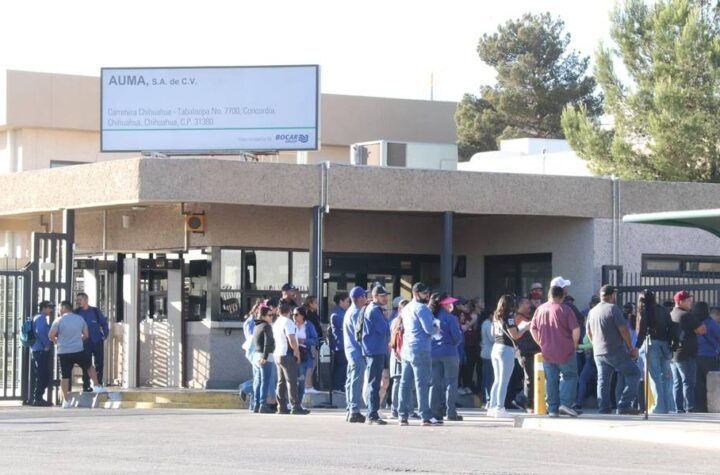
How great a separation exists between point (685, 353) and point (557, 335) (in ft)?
10.3

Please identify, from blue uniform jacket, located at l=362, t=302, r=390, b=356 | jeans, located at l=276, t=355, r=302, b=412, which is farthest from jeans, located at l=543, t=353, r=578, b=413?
jeans, located at l=276, t=355, r=302, b=412

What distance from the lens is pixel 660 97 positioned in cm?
4019

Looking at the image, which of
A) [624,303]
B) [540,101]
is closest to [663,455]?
[624,303]

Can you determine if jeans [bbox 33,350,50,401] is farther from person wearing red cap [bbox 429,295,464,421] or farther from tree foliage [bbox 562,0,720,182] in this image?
tree foliage [bbox 562,0,720,182]

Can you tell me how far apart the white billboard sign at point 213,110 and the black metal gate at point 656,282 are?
5830 mm

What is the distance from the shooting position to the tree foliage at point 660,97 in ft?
132

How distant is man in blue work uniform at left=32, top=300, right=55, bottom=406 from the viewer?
77.6ft

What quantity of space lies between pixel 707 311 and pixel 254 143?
8985 mm

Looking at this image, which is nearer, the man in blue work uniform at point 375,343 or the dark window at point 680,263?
the man in blue work uniform at point 375,343

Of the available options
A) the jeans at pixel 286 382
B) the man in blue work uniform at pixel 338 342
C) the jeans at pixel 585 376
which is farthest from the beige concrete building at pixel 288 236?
the jeans at pixel 286 382

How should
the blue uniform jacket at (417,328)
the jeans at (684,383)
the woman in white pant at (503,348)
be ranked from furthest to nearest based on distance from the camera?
the jeans at (684,383) < the woman in white pant at (503,348) < the blue uniform jacket at (417,328)

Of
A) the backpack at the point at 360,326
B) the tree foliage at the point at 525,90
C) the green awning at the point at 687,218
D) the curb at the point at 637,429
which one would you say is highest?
the tree foliage at the point at 525,90

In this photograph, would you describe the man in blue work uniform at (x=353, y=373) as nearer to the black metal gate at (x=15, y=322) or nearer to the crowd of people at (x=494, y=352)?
the crowd of people at (x=494, y=352)

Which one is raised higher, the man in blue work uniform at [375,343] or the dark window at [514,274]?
the dark window at [514,274]
